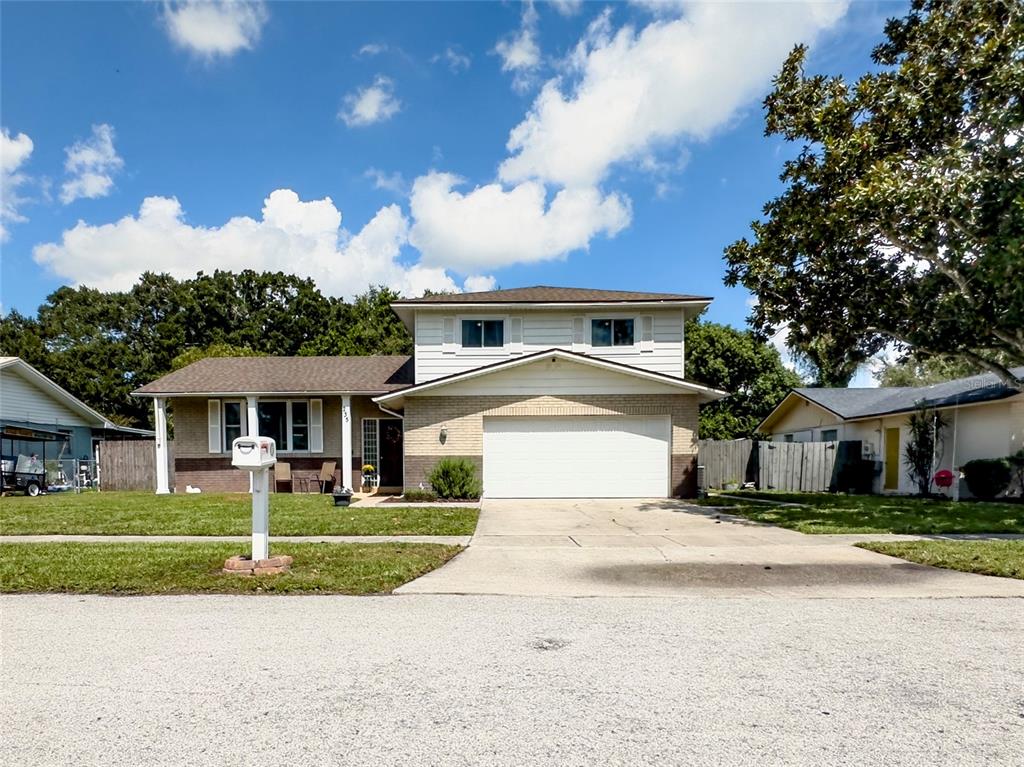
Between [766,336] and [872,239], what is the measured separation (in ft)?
9.89

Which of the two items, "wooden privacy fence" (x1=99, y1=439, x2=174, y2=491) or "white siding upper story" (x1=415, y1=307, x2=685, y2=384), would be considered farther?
"wooden privacy fence" (x1=99, y1=439, x2=174, y2=491)

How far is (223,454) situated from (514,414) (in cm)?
962

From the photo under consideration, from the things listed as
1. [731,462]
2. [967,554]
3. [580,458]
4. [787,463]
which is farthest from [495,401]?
[787,463]

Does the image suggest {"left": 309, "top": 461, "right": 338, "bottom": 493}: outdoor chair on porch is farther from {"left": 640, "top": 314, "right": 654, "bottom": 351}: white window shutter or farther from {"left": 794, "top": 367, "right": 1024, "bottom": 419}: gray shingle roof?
{"left": 794, "top": 367, "right": 1024, "bottom": 419}: gray shingle roof

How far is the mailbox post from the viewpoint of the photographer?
633 cm

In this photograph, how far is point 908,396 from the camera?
21719 mm

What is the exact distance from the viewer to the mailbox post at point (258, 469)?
249 inches

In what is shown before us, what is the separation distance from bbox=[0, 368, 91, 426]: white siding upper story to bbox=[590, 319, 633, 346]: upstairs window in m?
20.6

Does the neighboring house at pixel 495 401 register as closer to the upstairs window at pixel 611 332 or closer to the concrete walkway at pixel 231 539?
the upstairs window at pixel 611 332

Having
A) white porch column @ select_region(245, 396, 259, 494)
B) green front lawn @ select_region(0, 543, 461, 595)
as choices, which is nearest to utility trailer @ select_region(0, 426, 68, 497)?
white porch column @ select_region(245, 396, 259, 494)

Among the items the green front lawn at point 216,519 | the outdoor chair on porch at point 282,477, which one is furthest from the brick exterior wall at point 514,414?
the outdoor chair on porch at point 282,477

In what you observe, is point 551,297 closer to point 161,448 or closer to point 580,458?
point 580,458

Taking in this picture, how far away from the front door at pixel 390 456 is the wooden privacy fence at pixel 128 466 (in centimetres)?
688

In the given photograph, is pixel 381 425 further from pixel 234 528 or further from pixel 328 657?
pixel 328 657
